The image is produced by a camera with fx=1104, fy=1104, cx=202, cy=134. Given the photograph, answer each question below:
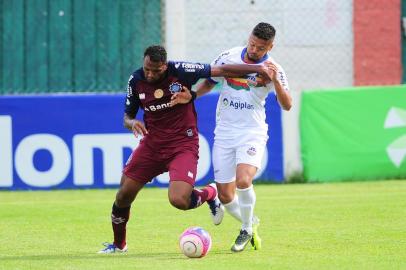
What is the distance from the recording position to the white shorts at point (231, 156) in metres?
9.81

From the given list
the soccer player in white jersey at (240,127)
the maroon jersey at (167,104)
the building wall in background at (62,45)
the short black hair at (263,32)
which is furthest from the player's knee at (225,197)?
the building wall in background at (62,45)

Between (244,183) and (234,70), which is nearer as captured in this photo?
(234,70)

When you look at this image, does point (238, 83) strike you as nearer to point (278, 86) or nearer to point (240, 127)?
point (240, 127)

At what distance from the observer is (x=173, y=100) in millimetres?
9477

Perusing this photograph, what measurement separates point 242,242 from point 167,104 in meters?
1.35

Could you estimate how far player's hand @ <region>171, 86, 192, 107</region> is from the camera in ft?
31.1

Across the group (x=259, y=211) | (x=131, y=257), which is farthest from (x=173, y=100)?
(x=259, y=211)

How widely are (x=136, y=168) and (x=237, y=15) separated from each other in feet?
32.6

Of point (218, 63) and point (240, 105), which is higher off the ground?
point (218, 63)

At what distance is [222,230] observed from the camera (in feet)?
36.6

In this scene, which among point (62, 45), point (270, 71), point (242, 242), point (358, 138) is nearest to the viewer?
point (270, 71)

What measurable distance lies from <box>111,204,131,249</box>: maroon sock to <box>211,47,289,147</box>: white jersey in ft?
3.78

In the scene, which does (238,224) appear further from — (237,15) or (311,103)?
(237,15)

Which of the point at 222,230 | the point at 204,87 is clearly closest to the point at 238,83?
the point at 204,87
